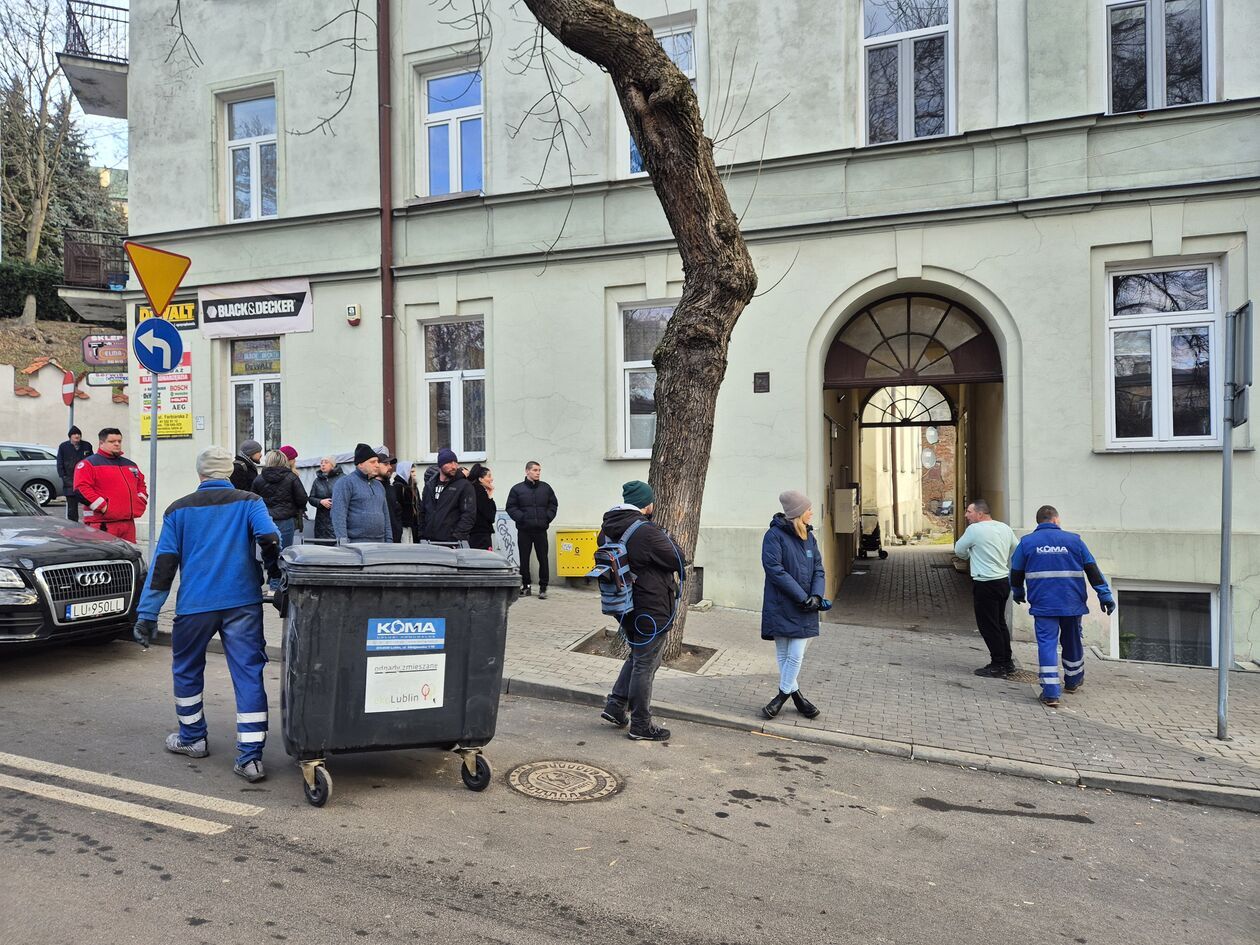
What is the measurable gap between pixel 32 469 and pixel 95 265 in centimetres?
597

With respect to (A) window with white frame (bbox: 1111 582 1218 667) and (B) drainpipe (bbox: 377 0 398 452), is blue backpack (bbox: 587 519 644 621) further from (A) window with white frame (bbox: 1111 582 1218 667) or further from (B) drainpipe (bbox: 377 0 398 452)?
(B) drainpipe (bbox: 377 0 398 452)

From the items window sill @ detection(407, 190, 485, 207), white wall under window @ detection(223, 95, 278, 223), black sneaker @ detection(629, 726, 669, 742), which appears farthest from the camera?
white wall under window @ detection(223, 95, 278, 223)

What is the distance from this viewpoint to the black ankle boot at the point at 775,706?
6.38 metres

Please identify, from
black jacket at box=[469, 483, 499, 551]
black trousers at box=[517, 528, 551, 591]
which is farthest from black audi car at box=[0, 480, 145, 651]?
black trousers at box=[517, 528, 551, 591]

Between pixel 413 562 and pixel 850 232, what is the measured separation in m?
7.23

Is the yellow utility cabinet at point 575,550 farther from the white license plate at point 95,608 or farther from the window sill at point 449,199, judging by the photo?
the white license plate at point 95,608

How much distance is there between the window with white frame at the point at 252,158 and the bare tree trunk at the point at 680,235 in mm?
7370

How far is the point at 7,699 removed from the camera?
609 cm

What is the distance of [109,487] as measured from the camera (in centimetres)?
937

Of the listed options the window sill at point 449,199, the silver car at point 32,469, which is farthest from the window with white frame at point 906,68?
the silver car at point 32,469

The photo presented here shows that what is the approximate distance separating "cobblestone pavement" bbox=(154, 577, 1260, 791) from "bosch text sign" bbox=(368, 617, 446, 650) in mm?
2335

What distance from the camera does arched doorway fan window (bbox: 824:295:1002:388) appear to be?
10.3 metres

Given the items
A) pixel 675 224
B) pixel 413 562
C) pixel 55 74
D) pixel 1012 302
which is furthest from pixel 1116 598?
pixel 55 74

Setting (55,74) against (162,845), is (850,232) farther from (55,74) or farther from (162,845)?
(55,74)
